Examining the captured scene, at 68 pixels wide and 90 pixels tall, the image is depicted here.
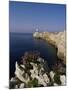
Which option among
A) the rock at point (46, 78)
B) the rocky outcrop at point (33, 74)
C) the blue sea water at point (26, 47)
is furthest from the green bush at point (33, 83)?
the blue sea water at point (26, 47)

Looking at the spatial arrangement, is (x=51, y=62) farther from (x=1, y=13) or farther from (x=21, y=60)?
(x=1, y=13)

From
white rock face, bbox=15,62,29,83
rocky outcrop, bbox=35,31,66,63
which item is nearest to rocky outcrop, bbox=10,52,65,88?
white rock face, bbox=15,62,29,83

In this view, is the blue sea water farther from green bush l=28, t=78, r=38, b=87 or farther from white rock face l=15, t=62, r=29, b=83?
green bush l=28, t=78, r=38, b=87

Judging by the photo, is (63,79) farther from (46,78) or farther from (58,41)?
(58,41)

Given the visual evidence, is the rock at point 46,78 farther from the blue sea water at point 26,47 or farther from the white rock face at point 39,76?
the blue sea water at point 26,47

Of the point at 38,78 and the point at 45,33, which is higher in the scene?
the point at 45,33

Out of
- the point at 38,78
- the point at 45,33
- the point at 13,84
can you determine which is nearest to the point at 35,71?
the point at 38,78
